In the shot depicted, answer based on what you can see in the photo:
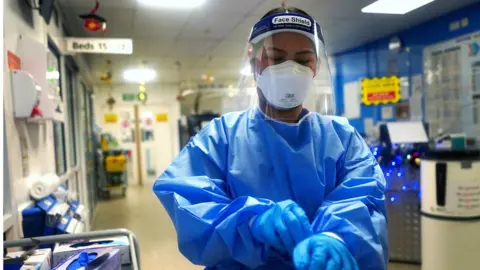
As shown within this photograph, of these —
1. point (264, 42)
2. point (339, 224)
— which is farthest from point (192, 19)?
point (339, 224)

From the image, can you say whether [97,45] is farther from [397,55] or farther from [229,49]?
[397,55]

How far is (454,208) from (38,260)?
2454 mm

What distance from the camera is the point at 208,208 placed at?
92 cm

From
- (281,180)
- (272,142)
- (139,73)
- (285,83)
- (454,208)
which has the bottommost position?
(454,208)

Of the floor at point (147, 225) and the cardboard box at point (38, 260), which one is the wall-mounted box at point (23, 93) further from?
the floor at point (147, 225)

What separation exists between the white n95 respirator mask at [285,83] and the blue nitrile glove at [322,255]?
45 centimetres

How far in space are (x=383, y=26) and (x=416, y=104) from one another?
114cm

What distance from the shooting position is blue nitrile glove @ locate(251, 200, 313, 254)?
2.66 ft

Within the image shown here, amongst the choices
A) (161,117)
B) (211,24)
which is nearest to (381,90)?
(211,24)

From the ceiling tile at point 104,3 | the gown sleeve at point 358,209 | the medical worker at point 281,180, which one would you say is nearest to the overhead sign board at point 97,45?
the ceiling tile at point 104,3

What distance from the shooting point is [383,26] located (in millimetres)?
5086

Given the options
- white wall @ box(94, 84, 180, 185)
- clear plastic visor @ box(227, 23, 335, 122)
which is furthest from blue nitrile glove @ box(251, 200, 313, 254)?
white wall @ box(94, 84, 180, 185)

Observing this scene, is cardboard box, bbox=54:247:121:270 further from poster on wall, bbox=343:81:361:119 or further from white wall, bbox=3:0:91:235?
poster on wall, bbox=343:81:361:119

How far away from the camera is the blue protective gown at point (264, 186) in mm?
868
